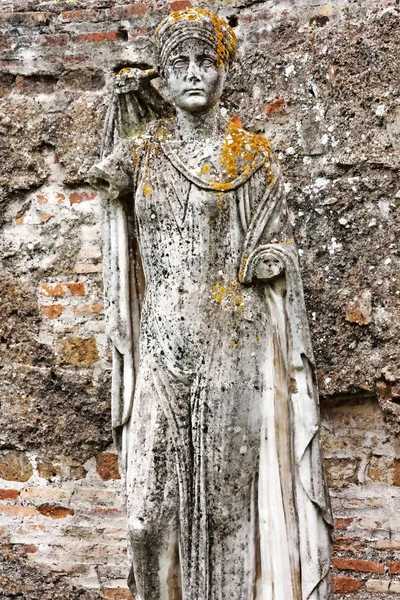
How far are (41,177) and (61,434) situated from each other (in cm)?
125

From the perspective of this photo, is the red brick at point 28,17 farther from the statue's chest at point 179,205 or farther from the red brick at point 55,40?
the statue's chest at point 179,205

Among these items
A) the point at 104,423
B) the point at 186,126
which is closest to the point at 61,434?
the point at 104,423

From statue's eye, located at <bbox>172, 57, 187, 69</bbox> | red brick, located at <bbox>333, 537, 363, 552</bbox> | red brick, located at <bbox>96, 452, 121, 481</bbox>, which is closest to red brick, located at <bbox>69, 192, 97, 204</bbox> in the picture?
red brick, located at <bbox>96, 452, 121, 481</bbox>

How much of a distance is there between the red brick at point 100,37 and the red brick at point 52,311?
4.28 ft

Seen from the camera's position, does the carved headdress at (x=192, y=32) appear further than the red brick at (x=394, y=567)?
No

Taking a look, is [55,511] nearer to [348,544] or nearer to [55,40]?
[348,544]

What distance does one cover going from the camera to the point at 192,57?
11.1 feet

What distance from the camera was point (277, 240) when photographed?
3455 mm

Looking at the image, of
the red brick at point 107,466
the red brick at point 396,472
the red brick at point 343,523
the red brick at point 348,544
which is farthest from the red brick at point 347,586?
the red brick at point 107,466

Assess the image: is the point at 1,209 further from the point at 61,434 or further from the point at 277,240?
the point at 277,240

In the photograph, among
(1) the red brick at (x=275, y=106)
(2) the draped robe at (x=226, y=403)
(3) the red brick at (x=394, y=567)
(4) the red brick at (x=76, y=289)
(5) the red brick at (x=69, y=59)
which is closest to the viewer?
(2) the draped robe at (x=226, y=403)

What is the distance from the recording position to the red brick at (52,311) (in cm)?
492

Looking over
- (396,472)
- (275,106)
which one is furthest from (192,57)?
(396,472)

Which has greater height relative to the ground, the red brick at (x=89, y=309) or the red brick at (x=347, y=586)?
the red brick at (x=89, y=309)
